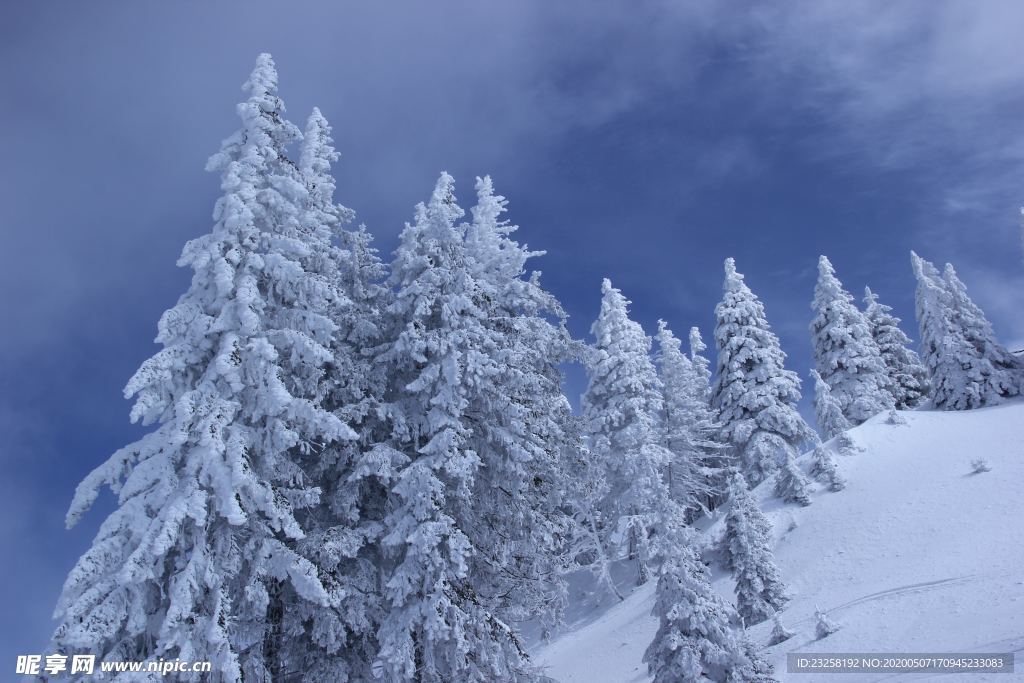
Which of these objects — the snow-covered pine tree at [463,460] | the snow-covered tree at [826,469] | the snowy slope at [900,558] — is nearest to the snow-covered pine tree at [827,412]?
the snowy slope at [900,558]

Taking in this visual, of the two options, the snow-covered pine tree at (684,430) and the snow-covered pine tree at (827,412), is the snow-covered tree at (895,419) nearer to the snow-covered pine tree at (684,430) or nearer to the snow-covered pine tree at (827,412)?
the snow-covered pine tree at (827,412)

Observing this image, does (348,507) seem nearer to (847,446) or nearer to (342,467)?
(342,467)

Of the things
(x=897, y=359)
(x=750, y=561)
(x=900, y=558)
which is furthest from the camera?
(x=897, y=359)

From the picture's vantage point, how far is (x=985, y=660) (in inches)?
531

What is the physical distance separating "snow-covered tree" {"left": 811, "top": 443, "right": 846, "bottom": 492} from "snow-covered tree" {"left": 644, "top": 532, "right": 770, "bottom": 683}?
632 inches

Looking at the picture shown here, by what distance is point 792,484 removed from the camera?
98.4 feet

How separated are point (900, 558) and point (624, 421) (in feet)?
46.4

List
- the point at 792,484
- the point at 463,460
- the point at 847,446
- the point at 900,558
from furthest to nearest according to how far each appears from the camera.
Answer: the point at 847,446, the point at 792,484, the point at 900,558, the point at 463,460

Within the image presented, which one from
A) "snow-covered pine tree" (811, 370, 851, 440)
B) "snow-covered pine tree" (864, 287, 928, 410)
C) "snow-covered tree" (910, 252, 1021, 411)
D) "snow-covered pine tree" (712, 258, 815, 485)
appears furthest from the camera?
"snow-covered pine tree" (864, 287, 928, 410)

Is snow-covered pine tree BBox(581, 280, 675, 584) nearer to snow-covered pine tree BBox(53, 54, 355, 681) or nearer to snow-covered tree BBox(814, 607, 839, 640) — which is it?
snow-covered tree BBox(814, 607, 839, 640)

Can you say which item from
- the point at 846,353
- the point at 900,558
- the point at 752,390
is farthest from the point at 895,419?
the point at 900,558

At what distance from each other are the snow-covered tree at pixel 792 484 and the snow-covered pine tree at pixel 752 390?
2744 mm

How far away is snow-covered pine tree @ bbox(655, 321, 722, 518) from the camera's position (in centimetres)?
3481

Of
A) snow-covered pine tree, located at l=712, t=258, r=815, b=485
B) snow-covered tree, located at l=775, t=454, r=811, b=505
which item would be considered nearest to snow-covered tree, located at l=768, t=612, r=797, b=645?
snow-covered tree, located at l=775, t=454, r=811, b=505
